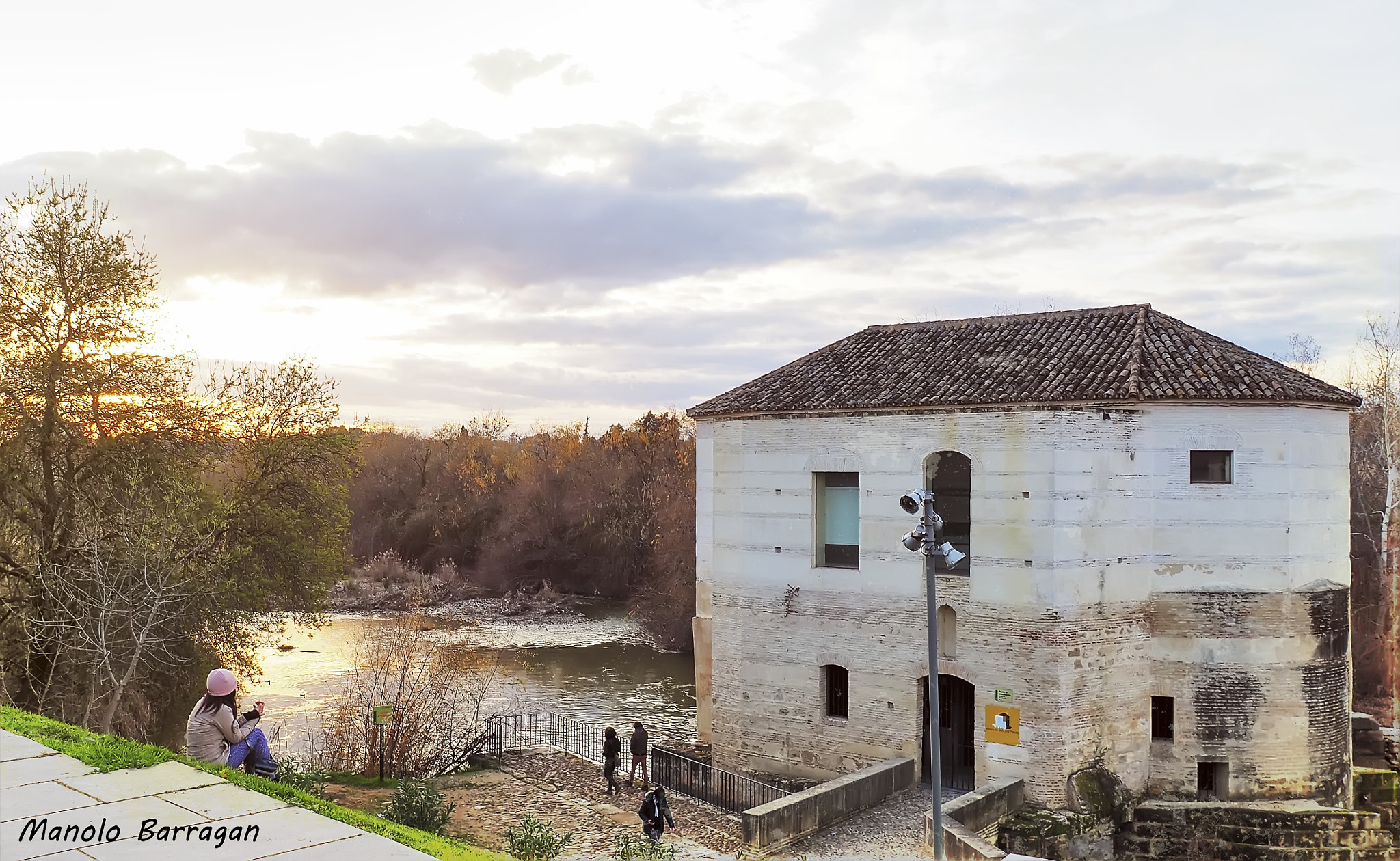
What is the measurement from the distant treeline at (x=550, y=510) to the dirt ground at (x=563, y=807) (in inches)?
874

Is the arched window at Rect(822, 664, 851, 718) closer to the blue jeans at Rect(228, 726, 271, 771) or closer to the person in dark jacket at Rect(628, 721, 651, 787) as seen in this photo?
the person in dark jacket at Rect(628, 721, 651, 787)

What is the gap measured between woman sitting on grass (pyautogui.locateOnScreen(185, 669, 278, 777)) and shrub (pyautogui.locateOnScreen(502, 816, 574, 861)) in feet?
11.0

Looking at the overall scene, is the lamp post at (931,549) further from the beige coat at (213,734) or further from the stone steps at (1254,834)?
the beige coat at (213,734)

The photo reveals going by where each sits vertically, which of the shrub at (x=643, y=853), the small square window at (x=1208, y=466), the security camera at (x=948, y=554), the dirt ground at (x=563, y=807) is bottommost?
the dirt ground at (x=563, y=807)

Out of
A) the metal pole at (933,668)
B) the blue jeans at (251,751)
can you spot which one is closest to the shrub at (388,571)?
the metal pole at (933,668)

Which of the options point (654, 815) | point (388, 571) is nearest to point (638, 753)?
point (654, 815)

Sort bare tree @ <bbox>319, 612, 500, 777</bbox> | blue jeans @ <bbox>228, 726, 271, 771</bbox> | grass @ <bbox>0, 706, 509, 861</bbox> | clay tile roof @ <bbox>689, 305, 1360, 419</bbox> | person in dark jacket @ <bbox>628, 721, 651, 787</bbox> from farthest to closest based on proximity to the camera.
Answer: bare tree @ <bbox>319, 612, 500, 777</bbox> → person in dark jacket @ <bbox>628, 721, 651, 787</bbox> → clay tile roof @ <bbox>689, 305, 1360, 419</bbox> → blue jeans @ <bbox>228, 726, 271, 771</bbox> → grass @ <bbox>0, 706, 509, 861</bbox>

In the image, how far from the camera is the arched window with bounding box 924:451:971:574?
1842cm

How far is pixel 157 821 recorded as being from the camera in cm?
674

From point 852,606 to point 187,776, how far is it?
1313 centimetres

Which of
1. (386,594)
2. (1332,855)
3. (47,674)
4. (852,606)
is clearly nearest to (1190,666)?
(1332,855)

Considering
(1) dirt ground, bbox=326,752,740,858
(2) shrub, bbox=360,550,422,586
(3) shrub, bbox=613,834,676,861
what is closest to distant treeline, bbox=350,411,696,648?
(2) shrub, bbox=360,550,422,586

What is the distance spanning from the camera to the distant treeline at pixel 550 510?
51.0 meters

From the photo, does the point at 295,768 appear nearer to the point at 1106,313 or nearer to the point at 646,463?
A: the point at 1106,313
